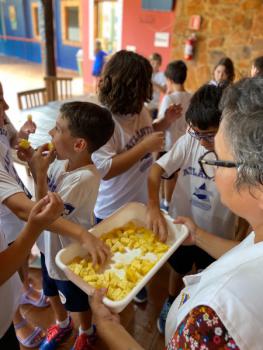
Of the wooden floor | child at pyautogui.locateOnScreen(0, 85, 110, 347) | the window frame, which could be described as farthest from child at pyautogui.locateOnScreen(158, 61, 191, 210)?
the window frame

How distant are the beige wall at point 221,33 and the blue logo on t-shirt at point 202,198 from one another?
10.6ft

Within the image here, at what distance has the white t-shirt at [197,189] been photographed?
4.33 ft

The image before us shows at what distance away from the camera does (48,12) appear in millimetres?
3896

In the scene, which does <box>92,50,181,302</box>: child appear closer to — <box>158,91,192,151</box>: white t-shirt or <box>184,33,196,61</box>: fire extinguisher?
<box>158,91,192,151</box>: white t-shirt

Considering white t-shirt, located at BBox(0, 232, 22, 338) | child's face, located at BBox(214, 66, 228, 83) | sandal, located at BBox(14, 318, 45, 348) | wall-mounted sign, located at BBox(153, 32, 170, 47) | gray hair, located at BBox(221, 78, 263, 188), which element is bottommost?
sandal, located at BBox(14, 318, 45, 348)

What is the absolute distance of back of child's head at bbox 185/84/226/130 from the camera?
45.8 inches

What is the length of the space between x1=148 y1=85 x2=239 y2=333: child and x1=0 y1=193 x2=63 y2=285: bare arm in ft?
1.72

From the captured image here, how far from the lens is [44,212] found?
85 centimetres

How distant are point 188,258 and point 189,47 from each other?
3.88 meters

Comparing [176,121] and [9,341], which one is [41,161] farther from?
[176,121]

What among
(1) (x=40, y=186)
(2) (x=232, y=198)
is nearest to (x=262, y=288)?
(2) (x=232, y=198)

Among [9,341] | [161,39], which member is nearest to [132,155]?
[9,341]

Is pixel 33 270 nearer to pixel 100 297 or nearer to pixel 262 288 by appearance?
pixel 100 297

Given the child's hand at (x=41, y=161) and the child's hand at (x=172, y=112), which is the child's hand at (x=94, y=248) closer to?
the child's hand at (x=41, y=161)
